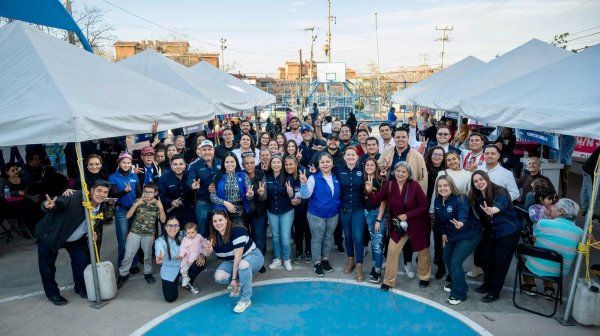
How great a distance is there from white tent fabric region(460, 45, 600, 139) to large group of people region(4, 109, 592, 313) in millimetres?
526

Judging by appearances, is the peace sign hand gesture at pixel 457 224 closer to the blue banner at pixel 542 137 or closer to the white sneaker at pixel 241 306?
the white sneaker at pixel 241 306

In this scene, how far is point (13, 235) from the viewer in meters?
7.36

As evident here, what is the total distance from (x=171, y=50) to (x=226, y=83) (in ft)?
160

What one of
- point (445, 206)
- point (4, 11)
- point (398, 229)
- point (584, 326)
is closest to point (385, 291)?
point (398, 229)

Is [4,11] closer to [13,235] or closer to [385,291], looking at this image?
[13,235]

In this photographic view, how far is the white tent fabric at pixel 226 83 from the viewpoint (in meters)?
10.4

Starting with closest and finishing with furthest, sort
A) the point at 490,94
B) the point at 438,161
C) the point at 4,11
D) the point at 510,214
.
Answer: the point at 510,214
the point at 438,161
the point at 4,11
the point at 490,94

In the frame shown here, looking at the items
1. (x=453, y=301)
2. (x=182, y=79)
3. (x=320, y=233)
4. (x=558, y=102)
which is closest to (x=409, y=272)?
(x=453, y=301)

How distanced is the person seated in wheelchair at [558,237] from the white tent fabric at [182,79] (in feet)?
21.8

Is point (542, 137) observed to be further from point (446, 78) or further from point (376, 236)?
point (446, 78)

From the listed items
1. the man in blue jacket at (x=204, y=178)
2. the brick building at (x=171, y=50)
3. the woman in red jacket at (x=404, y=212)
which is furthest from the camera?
the brick building at (x=171, y=50)

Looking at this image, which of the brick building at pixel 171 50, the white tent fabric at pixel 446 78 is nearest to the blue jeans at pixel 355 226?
the white tent fabric at pixel 446 78

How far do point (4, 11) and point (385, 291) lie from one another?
7075 millimetres

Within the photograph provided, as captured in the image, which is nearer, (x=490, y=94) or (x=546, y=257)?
(x=546, y=257)
